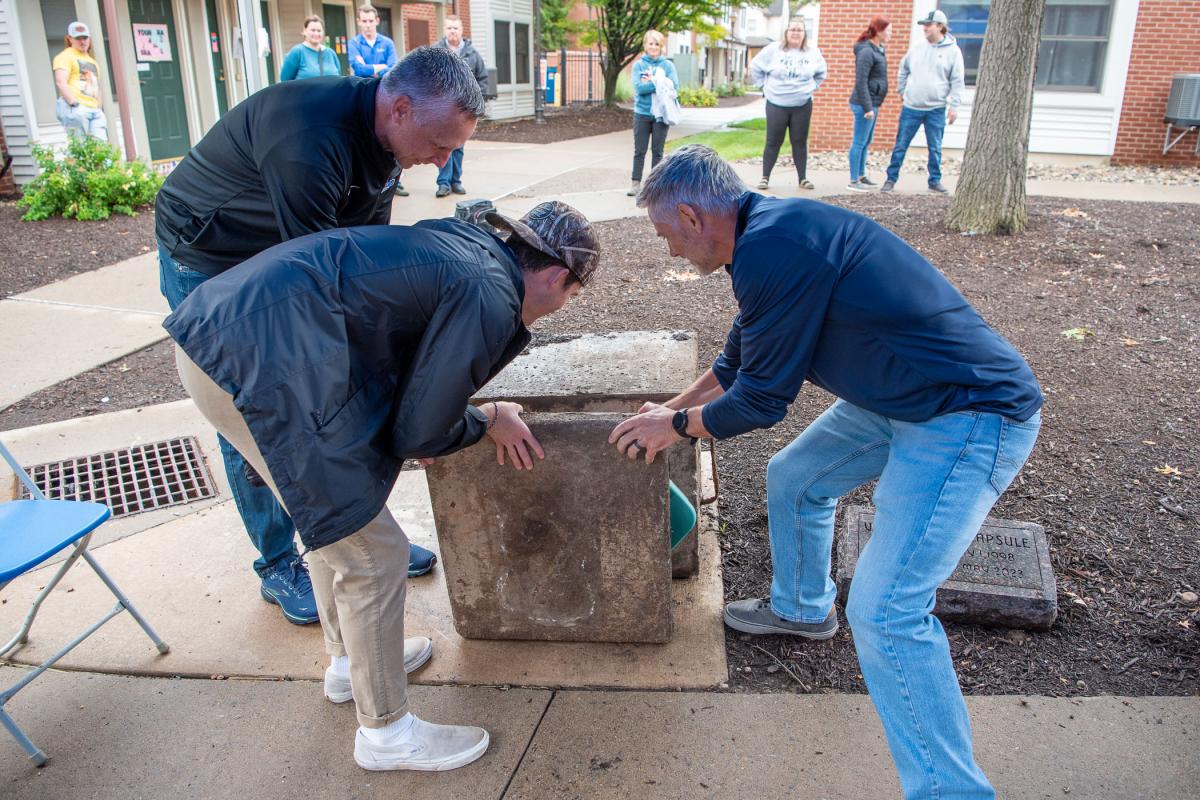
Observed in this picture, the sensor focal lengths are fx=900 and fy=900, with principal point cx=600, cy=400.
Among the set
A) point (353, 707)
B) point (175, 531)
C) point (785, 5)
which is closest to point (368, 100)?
point (353, 707)

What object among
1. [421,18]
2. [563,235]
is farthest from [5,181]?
[421,18]

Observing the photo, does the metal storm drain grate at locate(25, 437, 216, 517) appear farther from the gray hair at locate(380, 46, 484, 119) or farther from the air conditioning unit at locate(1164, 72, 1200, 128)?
the air conditioning unit at locate(1164, 72, 1200, 128)

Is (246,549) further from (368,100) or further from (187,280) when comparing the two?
(368,100)

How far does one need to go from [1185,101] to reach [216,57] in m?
14.1

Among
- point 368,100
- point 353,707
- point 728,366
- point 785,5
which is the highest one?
point 785,5

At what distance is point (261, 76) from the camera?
1085 cm

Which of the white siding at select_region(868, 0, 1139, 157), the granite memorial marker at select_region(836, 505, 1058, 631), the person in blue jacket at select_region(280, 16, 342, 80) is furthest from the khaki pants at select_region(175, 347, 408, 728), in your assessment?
the white siding at select_region(868, 0, 1139, 157)

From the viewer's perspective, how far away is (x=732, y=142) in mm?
16516

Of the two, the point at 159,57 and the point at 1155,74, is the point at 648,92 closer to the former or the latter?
the point at 159,57

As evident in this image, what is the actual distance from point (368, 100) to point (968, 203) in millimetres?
6446

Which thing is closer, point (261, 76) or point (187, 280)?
point (187, 280)

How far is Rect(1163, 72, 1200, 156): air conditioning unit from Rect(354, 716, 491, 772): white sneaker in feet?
46.9

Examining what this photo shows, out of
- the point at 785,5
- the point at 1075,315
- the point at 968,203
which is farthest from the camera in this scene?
the point at 785,5

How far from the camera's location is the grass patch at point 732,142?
1435cm
